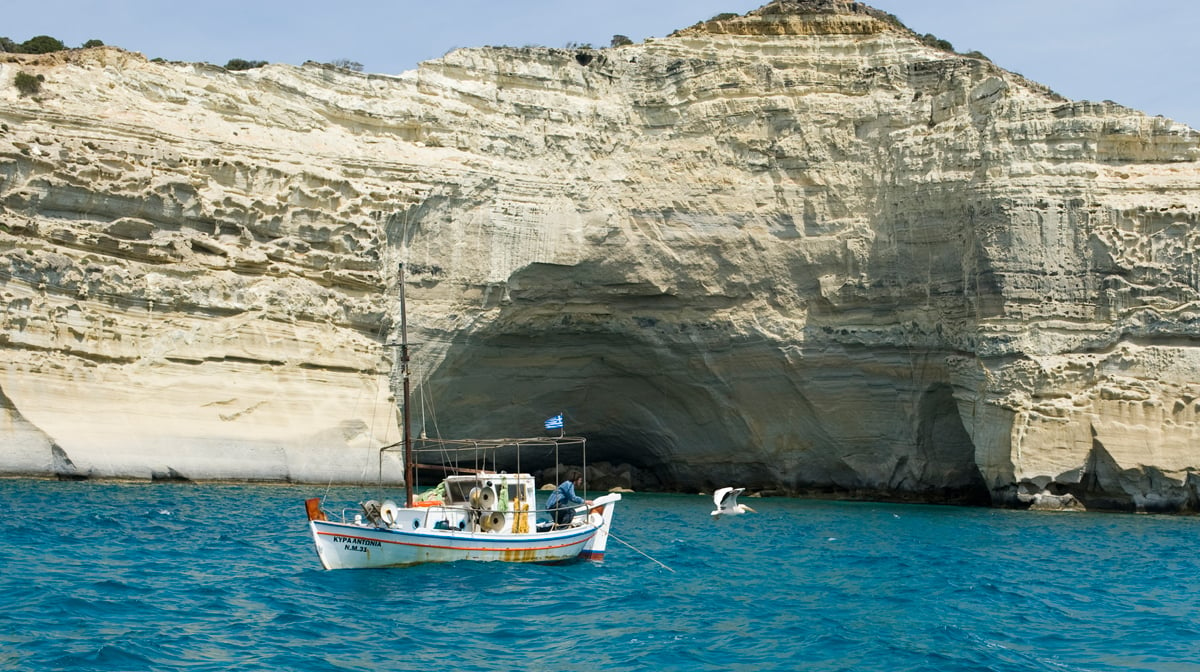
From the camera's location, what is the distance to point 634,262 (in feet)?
100

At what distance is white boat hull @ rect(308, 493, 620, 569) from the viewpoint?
1480 centimetres

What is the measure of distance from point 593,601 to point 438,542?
9.10 ft

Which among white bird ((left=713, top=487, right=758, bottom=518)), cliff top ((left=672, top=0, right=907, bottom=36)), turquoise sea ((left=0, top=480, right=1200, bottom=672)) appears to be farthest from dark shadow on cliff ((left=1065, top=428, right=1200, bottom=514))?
cliff top ((left=672, top=0, right=907, bottom=36))

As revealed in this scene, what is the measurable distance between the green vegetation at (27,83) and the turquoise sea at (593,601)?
10.1 meters

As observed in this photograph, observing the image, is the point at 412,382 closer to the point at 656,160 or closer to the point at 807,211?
the point at 656,160

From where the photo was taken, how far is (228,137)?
2795 centimetres

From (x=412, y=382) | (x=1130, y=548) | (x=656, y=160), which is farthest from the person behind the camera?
(x=656, y=160)

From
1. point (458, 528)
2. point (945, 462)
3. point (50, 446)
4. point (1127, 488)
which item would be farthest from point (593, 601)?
point (945, 462)

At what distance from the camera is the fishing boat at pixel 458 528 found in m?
14.9

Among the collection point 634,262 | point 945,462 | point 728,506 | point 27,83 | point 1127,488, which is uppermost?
point 27,83

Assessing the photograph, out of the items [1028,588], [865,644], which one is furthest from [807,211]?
[865,644]

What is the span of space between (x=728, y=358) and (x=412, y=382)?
8.31 meters

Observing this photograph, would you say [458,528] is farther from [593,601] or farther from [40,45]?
[40,45]

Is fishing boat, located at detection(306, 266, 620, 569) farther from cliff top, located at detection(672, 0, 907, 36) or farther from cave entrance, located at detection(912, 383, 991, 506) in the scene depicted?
cliff top, located at detection(672, 0, 907, 36)
